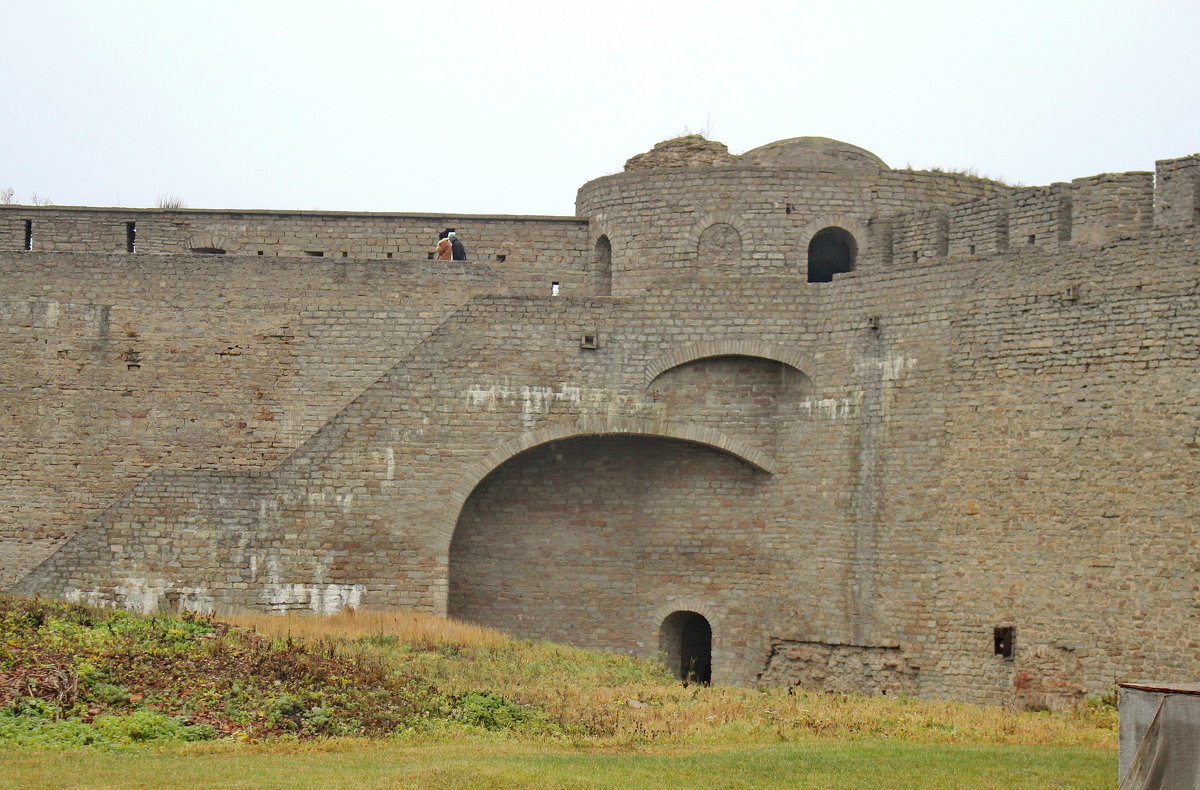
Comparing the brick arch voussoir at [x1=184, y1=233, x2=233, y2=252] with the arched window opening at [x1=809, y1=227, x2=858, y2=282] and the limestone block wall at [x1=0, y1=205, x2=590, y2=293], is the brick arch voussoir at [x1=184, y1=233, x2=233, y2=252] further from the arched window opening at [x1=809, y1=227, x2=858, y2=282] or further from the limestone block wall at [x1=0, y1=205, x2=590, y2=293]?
the arched window opening at [x1=809, y1=227, x2=858, y2=282]

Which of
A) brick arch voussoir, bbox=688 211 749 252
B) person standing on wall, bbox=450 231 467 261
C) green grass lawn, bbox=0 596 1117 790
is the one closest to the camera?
green grass lawn, bbox=0 596 1117 790

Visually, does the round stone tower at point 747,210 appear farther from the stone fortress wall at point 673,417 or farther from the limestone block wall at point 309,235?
the limestone block wall at point 309,235

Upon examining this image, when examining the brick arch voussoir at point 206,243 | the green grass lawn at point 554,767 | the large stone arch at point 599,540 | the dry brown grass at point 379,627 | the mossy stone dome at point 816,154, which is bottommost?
the green grass lawn at point 554,767

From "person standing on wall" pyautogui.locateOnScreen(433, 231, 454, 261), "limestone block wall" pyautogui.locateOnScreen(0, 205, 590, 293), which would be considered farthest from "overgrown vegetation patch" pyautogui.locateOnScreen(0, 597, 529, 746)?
"limestone block wall" pyautogui.locateOnScreen(0, 205, 590, 293)

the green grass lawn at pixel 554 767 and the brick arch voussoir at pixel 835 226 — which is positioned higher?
the brick arch voussoir at pixel 835 226

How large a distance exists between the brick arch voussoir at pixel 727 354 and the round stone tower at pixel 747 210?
3.71 ft

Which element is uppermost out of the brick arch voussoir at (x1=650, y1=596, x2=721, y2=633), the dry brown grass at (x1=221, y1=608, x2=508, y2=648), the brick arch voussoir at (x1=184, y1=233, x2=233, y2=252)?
the brick arch voussoir at (x1=184, y1=233, x2=233, y2=252)

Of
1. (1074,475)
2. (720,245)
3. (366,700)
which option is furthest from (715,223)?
(366,700)

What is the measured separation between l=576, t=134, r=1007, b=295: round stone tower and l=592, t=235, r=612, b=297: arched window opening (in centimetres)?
28

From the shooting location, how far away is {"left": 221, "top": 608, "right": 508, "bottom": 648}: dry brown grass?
19469mm

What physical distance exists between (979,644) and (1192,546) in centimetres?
278

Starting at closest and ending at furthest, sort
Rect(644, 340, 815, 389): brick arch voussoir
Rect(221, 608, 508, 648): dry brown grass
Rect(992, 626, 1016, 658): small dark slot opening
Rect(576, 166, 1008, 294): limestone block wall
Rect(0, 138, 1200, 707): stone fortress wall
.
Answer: Rect(0, 138, 1200, 707): stone fortress wall < Rect(992, 626, 1016, 658): small dark slot opening < Rect(221, 608, 508, 648): dry brown grass < Rect(644, 340, 815, 389): brick arch voussoir < Rect(576, 166, 1008, 294): limestone block wall

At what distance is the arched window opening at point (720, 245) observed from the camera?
→ 22.4 m

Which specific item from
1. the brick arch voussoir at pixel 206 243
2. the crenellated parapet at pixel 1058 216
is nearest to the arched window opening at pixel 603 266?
the crenellated parapet at pixel 1058 216
